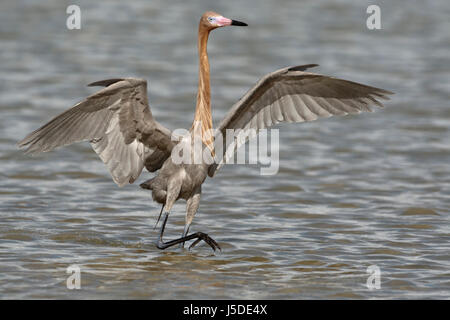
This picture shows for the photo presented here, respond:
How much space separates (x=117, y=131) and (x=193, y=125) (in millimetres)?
760

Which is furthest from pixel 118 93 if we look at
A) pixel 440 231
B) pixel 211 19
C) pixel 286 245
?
pixel 440 231

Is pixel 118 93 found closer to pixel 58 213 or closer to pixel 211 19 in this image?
pixel 211 19

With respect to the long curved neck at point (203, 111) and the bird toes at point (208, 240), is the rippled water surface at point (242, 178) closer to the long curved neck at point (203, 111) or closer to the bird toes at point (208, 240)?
the bird toes at point (208, 240)

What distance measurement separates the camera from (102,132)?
8625mm

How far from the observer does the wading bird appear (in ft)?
27.8

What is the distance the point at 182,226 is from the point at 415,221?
8.70 ft

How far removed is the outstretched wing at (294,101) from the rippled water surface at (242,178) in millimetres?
1288

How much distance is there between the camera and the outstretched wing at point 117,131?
27.1ft

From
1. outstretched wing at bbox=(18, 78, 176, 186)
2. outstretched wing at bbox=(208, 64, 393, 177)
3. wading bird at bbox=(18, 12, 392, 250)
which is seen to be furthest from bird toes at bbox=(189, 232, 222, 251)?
outstretched wing at bbox=(18, 78, 176, 186)

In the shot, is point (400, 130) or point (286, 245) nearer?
point (286, 245)

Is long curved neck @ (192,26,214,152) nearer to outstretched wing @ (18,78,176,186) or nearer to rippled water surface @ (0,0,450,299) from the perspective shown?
outstretched wing @ (18,78,176,186)

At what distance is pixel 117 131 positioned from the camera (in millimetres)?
8703

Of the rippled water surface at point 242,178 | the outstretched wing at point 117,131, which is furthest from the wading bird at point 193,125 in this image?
the rippled water surface at point 242,178

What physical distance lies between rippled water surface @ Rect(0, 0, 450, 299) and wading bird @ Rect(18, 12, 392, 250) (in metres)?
0.74
